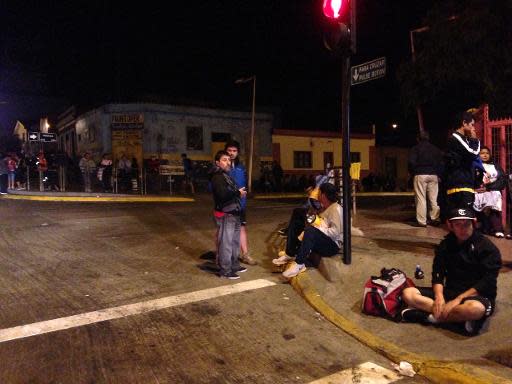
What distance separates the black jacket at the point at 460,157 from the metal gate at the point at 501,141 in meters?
2.39

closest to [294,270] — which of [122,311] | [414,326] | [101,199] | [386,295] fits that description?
[386,295]

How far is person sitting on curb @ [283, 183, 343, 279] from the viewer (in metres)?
6.61

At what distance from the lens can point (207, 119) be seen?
3027cm

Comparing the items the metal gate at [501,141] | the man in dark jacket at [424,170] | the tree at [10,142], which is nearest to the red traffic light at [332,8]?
the man in dark jacket at [424,170]

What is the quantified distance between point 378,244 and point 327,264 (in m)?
1.55

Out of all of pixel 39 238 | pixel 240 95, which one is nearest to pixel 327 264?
pixel 39 238

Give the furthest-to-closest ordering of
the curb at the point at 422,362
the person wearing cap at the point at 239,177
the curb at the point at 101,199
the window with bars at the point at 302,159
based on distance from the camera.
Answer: the window with bars at the point at 302,159 → the curb at the point at 101,199 → the person wearing cap at the point at 239,177 → the curb at the point at 422,362

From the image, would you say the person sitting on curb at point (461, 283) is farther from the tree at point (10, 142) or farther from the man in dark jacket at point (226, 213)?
the tree at point (10, 142)

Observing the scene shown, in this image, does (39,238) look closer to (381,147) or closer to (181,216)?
(181,216)

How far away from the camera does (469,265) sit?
15.5 feet

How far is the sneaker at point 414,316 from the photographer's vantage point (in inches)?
195

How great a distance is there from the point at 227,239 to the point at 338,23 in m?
3.15

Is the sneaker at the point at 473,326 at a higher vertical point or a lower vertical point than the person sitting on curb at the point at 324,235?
lower

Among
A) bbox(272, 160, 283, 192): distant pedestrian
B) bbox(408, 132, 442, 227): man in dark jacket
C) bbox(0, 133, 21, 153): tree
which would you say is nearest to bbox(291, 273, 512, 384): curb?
bbox(408, 132, 442, 227): man in dark jacket
